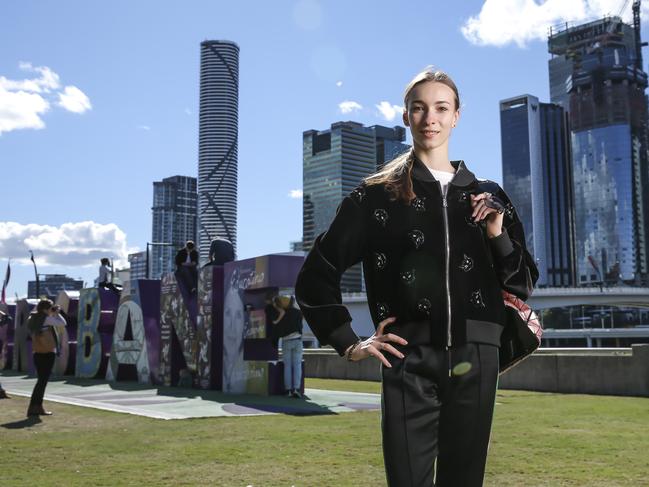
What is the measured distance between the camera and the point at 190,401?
14039mm

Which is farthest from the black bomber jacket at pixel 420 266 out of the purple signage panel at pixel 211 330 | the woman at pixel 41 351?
the purple signage panel at pixel 211 330

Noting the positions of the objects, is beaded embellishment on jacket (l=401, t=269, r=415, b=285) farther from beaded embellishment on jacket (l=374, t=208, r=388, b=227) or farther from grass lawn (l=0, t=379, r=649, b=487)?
grass lawn (l=0, t=379, r=649, b=487)

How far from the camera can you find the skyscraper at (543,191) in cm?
18350

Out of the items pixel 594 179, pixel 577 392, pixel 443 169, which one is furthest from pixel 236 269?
pixel 594 179

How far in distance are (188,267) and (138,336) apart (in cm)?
300

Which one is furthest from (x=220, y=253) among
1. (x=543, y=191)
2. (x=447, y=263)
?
(x=543, y=191)

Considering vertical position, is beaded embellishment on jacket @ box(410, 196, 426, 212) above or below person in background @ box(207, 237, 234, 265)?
below

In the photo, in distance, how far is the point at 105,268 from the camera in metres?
24.2

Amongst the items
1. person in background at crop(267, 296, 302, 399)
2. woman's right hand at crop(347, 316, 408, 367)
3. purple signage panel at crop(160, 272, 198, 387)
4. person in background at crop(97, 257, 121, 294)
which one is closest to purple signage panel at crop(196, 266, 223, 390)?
purple signage panel at crop(160, 272, 198, 387)

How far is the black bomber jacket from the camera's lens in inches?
107

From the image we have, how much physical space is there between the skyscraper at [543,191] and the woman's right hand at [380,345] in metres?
184

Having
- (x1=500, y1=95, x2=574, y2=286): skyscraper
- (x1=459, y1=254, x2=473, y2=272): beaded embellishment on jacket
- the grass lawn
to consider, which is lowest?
the grass lawn

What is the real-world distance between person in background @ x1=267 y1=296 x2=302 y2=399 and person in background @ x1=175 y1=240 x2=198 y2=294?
3.97 meters

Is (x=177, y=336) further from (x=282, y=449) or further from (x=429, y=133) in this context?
(x=429, y=133)
